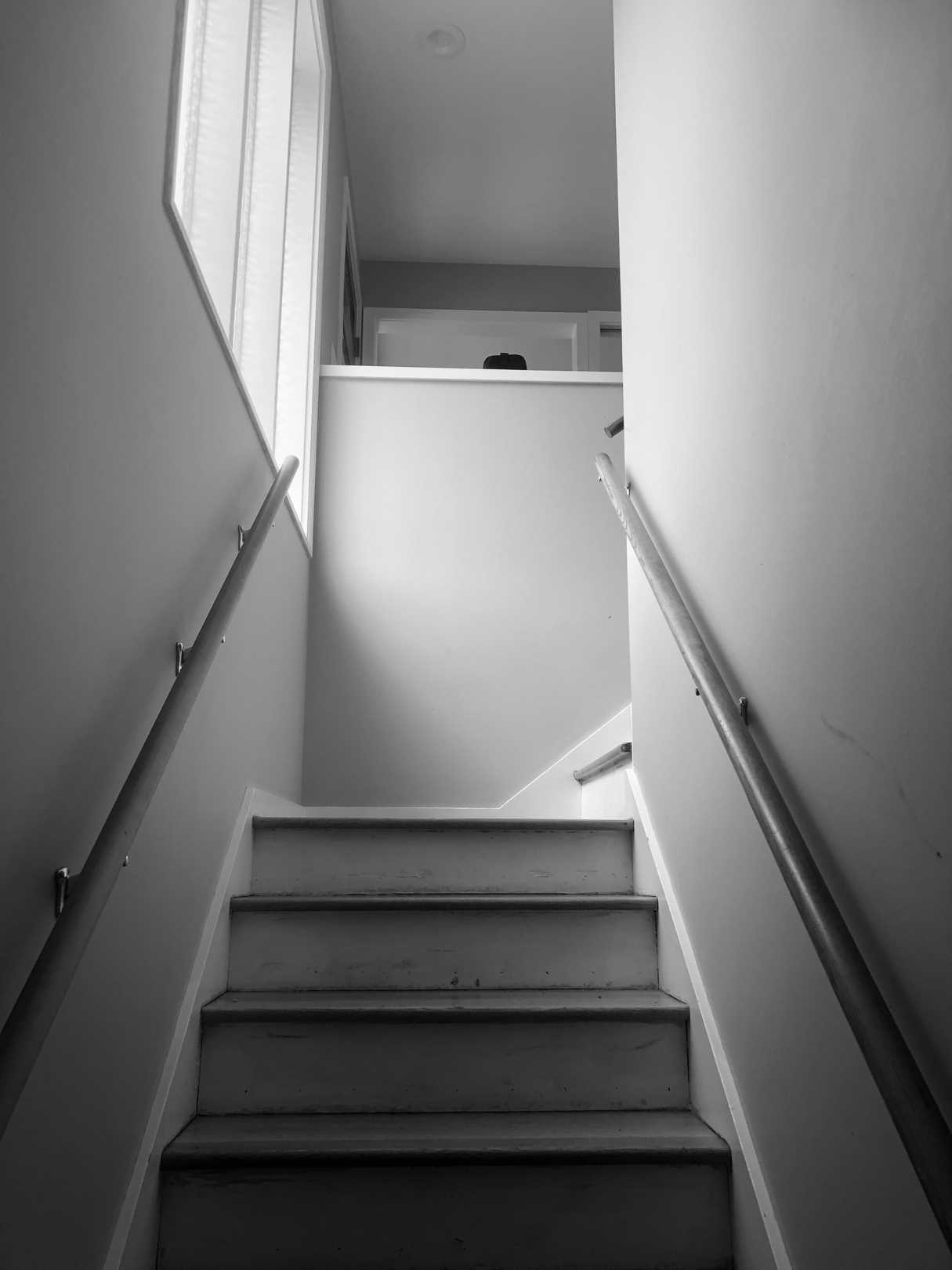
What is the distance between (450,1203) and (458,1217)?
2cm

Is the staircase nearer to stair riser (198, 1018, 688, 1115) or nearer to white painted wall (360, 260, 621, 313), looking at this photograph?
stair riser (198, 1018, 688, 1115)

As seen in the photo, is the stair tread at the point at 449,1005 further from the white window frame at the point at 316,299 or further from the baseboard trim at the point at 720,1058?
the white window frame at the point at 316,299

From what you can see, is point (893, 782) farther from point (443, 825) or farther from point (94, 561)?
point (443, 825)

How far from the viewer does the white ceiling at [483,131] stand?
412 cm

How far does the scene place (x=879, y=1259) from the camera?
45.4 inches

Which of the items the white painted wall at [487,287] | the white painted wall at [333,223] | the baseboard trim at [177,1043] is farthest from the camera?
the white painted wall at [487,287]

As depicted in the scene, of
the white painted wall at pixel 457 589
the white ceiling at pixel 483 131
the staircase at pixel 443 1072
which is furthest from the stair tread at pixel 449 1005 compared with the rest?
the white ceiling at pixel 483 131

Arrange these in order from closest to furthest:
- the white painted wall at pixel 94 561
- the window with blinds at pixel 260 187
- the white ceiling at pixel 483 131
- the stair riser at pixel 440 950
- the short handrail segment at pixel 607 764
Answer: the white painted wall at pixel 94 561 → the stair riser at pixel 440 950 → the window with blinds at pixel 260 187 → the short handrail segment at pixel 607 764 → the white ceiling at pixel 483 131

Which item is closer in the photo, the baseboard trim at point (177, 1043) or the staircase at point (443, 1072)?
the baseboard trim at point (177, 1043)

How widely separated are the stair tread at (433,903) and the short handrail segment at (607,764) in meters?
0.47

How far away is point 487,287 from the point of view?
562cm

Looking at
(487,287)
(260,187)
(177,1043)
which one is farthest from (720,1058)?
(487,287)

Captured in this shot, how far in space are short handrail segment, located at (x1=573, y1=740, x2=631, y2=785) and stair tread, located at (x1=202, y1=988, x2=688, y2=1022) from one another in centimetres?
63

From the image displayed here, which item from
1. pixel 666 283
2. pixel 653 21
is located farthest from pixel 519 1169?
pixel 653 21
